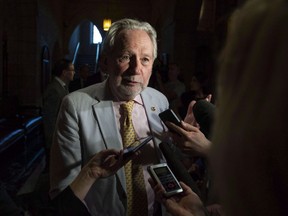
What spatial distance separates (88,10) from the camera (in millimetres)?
17766

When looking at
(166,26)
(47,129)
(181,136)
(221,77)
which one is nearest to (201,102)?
(181,136)

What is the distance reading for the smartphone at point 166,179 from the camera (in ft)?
4.06

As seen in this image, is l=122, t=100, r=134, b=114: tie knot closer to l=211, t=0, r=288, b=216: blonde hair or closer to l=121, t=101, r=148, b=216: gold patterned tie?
l=121, t=101, r=148, b=216: gold patterned tie

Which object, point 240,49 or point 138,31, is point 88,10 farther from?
point 240,49

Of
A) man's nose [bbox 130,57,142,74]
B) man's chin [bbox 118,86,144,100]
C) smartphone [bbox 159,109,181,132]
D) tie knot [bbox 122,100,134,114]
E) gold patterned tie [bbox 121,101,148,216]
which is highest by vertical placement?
man's nose [bbox 130,57,142,74]

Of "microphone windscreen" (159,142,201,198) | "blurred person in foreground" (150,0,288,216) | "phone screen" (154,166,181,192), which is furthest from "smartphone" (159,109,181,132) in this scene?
"blurred person in foreground" (150,0,288,216)

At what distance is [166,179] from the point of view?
129 cm

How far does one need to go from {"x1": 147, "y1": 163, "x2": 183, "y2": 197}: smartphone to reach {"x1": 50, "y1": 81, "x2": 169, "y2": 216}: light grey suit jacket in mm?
321

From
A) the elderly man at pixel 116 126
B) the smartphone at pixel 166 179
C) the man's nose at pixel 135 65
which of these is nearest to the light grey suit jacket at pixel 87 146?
the elderly man at pixel 116 126

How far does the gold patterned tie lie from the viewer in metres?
1.66

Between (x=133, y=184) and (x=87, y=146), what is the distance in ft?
0.89

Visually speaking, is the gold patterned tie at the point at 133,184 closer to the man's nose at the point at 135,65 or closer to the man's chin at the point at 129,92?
the man's chin at the point at 129,92

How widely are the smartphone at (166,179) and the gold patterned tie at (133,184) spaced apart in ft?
1.14

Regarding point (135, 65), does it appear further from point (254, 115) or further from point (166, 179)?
point (254, 115)
